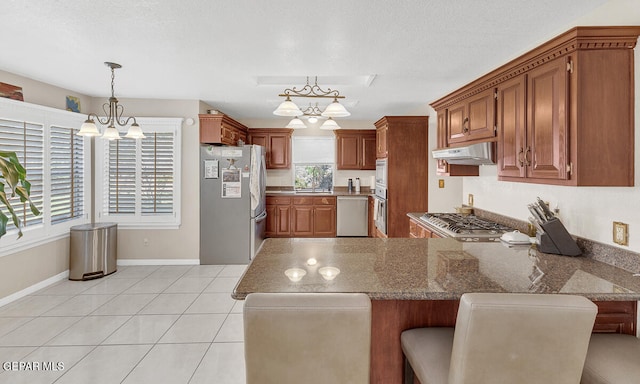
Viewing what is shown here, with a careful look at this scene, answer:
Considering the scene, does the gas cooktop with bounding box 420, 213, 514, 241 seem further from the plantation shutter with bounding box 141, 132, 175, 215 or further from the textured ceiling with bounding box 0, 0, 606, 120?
the plantation shutter with bounding box 141, 132, 175, 215

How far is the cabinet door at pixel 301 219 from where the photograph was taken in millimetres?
6418

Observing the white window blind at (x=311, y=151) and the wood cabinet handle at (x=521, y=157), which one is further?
the white window blind at (x=311, y=151)

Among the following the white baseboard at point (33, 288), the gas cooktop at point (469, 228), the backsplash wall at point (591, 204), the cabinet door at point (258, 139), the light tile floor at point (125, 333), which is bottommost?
the light tile floor at point (125, 333)

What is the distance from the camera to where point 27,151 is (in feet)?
12.0

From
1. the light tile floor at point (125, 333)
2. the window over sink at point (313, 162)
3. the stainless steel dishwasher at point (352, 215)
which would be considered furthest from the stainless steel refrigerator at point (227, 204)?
the window over sink at point (313, 162)

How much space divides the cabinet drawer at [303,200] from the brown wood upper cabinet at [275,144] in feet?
2.63

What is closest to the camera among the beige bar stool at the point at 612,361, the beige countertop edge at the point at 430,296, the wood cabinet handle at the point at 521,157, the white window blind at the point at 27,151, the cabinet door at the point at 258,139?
the beige bar stool at the point at 612,361

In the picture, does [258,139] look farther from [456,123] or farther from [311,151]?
[456,123]

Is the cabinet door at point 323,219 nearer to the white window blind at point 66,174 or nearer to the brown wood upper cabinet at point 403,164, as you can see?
the brown wood upper cabinet at point 403,164

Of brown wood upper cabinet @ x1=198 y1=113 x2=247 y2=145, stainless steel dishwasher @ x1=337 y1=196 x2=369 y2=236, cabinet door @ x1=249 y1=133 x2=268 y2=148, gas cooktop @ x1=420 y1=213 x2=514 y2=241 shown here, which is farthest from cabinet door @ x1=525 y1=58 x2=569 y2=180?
cabinet door @ x1=249 y1=133 x2=268 y2=148

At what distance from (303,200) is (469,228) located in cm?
389

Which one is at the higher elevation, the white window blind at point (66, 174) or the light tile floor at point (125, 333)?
the white window blind at point (66, 174)

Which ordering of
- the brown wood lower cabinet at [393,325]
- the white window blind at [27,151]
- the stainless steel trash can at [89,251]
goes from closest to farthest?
the brown wood lower cabinet at [393,325] → the white window blind at [27,151] → the stainless steel trash can at [89,251]

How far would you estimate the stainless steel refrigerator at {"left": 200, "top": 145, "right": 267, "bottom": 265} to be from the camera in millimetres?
4910
